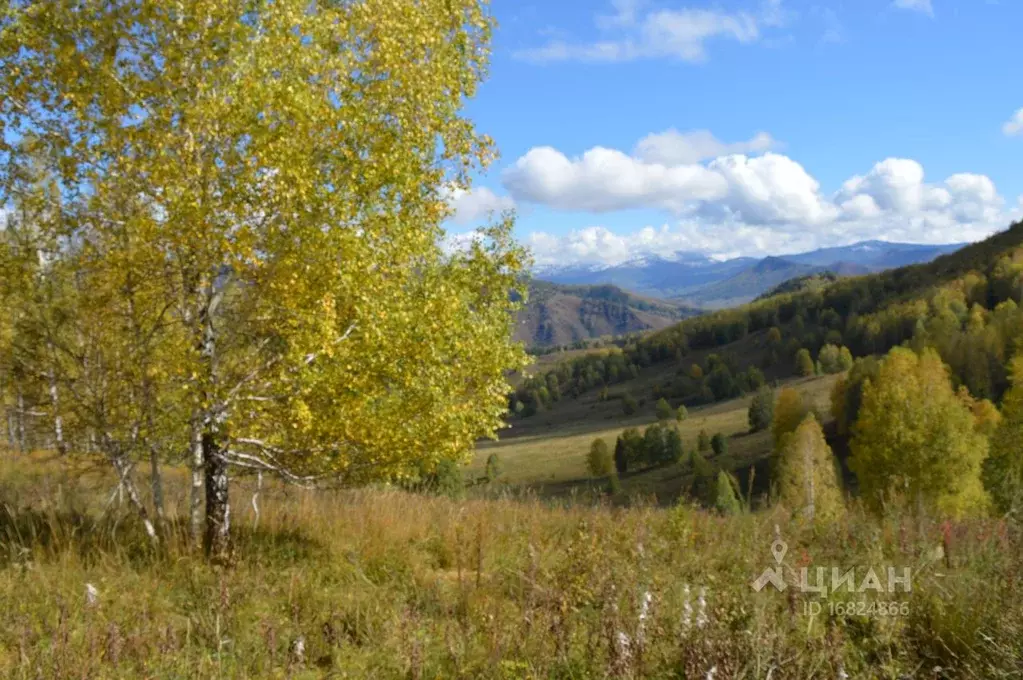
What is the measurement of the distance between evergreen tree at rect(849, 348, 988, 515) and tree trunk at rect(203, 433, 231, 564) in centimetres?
4789

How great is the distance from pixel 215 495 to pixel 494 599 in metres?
3.90

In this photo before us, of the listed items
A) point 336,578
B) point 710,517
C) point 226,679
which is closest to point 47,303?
point 336,578

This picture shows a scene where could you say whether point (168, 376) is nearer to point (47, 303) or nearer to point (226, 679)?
point (47, 303)

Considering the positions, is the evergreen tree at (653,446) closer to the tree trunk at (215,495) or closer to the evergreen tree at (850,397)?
the evergreen tree at (850,397)

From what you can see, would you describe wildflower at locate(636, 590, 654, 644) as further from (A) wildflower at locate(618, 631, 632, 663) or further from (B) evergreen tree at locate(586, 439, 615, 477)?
(B) evergreen tree at locate(586, 439, 615, 477)

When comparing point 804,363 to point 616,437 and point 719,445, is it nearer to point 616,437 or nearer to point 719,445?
point 616,437

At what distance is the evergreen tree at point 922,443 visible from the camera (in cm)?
Answer: 4781

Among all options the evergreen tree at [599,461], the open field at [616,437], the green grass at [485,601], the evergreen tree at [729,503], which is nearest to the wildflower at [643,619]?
the green grass at [485,601]

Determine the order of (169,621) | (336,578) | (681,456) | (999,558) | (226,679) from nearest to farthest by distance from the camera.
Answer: (226,679) < (169,621) < (999,558) < (336,578) < (681,456)

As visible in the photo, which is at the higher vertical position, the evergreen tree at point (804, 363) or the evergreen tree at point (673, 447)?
the evergreen tree at point (804, 363)

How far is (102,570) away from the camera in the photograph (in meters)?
6.89

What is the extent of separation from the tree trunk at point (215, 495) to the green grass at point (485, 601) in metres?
0.35

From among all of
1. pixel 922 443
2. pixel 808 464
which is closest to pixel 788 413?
pixel 922 443

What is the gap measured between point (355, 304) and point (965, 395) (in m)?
86.7
